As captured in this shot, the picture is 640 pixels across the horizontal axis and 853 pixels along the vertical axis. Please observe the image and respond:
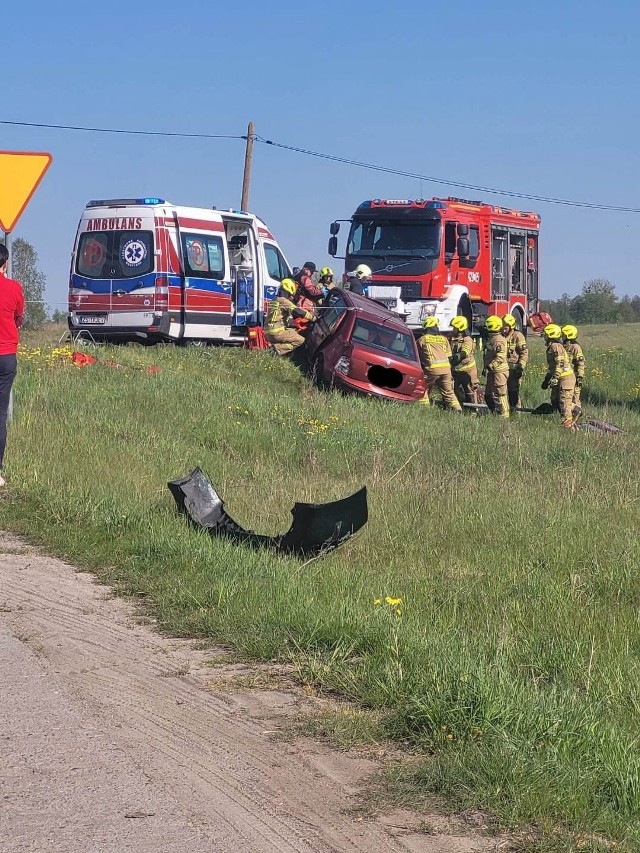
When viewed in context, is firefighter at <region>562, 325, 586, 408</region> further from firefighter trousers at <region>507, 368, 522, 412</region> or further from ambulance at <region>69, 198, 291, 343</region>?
ambulance at <region>69, 198, 291, 343</region>

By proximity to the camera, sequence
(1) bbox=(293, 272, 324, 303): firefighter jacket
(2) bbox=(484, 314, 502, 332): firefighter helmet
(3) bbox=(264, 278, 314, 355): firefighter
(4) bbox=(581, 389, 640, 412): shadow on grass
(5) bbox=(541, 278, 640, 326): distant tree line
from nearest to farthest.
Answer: (2) bbox=(484, 314, 502, 332): firefighter helmet < (3) bbox=(264, 278, 314, 355): firefighter < (1) bbox=(293, 272, 324, 303): firefighter jacket < (4) bbox=(581, 389, 640, 412): shadow on grass < (5) bbox=(541, 278, 640, 326): distant tree line

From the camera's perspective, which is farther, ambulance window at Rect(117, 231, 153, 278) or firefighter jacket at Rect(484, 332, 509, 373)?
ambulance window at Rect(117, 231, 153, 278)

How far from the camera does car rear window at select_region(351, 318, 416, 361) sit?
64.3 ft

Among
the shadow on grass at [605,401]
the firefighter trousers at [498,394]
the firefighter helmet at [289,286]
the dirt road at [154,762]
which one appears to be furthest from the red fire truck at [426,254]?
the dirt road at [154,762]

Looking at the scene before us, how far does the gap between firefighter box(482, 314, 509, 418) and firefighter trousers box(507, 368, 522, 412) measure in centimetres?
86

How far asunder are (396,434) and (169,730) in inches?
453

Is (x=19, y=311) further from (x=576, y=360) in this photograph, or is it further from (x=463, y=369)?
(x=576, y=360)

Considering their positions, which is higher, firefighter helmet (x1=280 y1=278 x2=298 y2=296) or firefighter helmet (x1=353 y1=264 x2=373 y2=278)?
firefighter helmet (x1=353 y1=264 x2=373 y2=278)

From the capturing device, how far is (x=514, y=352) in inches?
845

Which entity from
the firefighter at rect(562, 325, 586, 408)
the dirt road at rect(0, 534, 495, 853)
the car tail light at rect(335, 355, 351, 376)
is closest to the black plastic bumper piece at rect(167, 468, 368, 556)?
the dirt road at rect(0, 534, 495, 853)

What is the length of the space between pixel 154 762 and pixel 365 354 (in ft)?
50.0

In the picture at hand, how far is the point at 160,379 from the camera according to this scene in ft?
56.4

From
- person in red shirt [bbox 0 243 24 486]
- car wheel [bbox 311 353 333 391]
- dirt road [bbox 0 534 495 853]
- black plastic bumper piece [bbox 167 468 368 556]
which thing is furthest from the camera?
car wheel [bbox 311 353 333 391]

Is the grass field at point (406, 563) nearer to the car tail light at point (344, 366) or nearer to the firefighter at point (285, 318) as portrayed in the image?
the car tail light at point (344, 366)
